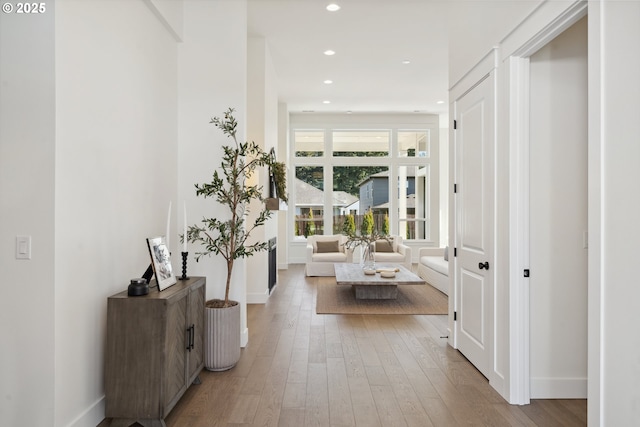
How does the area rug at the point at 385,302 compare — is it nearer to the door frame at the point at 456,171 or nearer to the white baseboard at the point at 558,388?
the door frame at the point at 456,171

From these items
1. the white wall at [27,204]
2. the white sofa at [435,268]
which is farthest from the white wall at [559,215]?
the white sofa at [435,268]

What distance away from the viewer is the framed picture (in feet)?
8.77

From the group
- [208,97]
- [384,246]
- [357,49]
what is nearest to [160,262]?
[208,97]

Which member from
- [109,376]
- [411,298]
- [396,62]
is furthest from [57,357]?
[396,62]

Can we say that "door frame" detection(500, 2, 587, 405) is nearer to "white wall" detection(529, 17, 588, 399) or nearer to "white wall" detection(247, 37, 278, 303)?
"white wall" detection(529, 17, 588, 399)

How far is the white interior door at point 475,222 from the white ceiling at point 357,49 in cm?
191

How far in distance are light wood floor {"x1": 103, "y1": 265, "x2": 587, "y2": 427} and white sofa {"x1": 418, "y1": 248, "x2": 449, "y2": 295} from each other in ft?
6.64

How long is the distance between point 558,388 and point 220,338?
99.1 inches

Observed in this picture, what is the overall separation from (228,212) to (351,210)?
670 centimetres

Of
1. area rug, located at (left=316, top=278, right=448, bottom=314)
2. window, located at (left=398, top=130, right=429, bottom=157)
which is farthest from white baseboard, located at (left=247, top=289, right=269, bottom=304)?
window, located at (left=398, top=130, right=429, bottom=157)

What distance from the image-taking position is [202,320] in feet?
10.5

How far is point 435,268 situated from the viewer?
274 inches

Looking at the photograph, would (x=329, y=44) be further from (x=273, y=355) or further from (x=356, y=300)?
(x=273, y=355)
